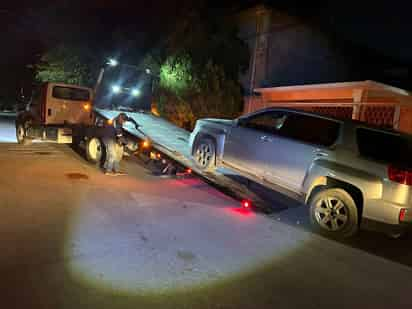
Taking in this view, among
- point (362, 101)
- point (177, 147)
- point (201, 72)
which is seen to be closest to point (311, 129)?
point (177, 147)

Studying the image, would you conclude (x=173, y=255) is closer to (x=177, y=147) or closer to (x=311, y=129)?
(x=311, y=129)

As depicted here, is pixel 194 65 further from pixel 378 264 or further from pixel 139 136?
pixel 378 264

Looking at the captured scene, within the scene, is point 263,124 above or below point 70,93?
below

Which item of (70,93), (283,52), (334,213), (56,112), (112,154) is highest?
(283,52)

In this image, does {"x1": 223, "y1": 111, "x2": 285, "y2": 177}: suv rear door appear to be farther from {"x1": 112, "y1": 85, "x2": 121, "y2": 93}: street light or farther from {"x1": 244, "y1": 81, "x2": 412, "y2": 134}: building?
{"x1": 112, "y1": 85, "x2": 121, "y2": 93}: street light

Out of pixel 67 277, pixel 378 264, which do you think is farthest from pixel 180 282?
pixel 378 264

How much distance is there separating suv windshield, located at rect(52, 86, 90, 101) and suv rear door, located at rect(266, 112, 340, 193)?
23.5 ft

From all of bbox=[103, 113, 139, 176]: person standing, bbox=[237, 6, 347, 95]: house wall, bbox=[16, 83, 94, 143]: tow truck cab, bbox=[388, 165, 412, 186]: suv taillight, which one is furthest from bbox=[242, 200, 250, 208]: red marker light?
bbox=[237, 6, 347, 95]: house wall

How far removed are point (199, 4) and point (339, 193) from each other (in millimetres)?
12912

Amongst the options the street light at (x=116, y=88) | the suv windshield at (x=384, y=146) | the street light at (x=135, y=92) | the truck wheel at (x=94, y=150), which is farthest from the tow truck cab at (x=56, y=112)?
the suv windshield at (x=384, y=146)

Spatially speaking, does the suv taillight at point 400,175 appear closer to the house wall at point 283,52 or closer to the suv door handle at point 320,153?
the suv door handle at point 320,153

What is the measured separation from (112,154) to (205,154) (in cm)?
241

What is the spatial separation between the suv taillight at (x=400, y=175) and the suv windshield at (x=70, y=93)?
921 centimetres

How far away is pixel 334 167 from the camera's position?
548cm
